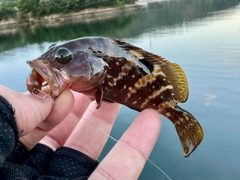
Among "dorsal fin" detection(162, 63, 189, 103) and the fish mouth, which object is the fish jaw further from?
"dorsal fin" detection(162, 63, 189, 103)

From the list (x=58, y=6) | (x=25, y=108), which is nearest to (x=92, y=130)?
(x=25, y=108)

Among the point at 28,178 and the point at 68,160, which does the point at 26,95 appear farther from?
the point at 68,160

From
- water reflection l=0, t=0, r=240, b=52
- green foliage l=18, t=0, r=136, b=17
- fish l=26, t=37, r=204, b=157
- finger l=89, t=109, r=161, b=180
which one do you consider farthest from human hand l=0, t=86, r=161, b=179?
green foliage l=18, t=0, r=136, b=17

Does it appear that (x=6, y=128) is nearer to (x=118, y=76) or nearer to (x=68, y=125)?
(x=118, y=76)

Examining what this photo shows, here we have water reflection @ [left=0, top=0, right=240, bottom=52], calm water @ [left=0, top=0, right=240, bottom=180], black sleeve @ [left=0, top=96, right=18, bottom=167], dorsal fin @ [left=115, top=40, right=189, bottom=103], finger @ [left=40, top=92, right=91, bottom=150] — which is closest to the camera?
black sleeve @ [left=0, top=96, right=18, bottom=167]

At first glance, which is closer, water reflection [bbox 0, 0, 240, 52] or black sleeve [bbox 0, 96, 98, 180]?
black sleeve [bbox 0, 96, 98, 180]

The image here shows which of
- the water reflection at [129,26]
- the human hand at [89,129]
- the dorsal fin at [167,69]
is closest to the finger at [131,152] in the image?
the human hand at [89,129]

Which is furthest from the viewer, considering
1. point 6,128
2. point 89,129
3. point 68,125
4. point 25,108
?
point 68,125

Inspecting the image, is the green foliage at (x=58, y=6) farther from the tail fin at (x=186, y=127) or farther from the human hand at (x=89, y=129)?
the tail fin at (x=186, y=127)
